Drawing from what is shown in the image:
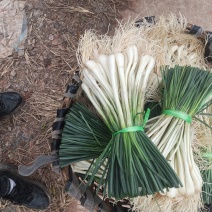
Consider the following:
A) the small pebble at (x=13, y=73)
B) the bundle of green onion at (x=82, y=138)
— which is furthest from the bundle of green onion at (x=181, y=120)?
the small pebble at (x=13, y=73)

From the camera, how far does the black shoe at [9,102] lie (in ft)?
5.59

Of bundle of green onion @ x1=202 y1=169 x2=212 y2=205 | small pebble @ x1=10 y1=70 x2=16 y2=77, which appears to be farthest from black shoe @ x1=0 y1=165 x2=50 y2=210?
bundle of green onion @ x1=202 y1=169 x2=212 y2=205

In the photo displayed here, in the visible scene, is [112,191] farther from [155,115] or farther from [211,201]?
[211,201]

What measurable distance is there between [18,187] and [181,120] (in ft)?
3.10

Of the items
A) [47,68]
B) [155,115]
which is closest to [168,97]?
[155,115]

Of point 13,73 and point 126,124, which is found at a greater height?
point 13,73

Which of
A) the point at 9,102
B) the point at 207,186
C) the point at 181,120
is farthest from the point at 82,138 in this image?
the point at 9,102

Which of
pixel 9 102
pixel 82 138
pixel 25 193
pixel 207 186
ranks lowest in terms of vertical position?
pixel 25 193

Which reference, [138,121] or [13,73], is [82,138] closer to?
[138,121]

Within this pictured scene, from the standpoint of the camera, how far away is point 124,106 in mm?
1090

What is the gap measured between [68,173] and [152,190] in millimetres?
365

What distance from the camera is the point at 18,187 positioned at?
1.70 metres

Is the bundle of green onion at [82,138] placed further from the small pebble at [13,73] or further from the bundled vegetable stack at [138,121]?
the small pebble at [13,73]

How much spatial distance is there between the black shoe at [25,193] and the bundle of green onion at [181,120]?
819 millimetres
